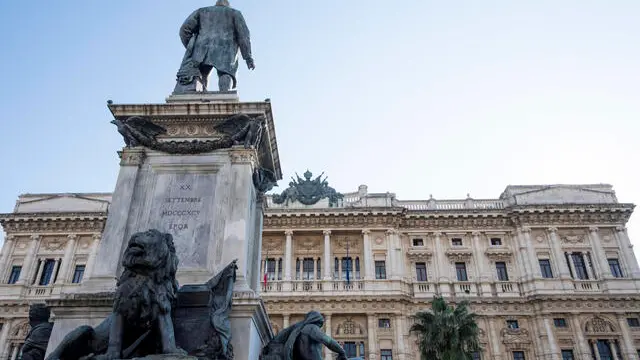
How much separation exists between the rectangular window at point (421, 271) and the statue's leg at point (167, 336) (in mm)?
32395

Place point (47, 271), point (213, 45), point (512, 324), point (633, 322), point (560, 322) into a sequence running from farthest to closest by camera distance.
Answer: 1. point (47, 271)
2. point (512, 324)
3. point (560, 322)
4. point (633, 322)
5. point (213, 45)

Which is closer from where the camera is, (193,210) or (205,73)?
(193,210)

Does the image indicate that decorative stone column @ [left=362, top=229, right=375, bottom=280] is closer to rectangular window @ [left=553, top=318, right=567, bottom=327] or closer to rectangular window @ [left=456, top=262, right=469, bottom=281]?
rectangular window @ [left=456, top=262, right=469, bottom=281]

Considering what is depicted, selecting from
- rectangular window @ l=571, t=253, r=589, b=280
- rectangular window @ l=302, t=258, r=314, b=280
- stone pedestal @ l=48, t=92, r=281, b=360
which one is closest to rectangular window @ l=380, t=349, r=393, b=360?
rectangular window @ l=302, t=258, r=314, b=280

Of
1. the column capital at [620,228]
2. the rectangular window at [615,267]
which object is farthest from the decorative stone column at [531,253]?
the column capital at [620,228]

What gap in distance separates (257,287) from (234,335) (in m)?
1.76

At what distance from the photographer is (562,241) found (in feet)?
119

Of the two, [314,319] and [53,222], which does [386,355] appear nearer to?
[53,222]

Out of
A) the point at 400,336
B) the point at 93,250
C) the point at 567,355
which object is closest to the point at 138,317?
the point at 400,336

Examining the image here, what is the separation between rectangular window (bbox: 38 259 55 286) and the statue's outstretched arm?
34.0 m

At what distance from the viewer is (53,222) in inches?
1512

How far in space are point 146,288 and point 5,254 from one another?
129ft

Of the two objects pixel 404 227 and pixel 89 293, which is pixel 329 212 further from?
pixel 89 293

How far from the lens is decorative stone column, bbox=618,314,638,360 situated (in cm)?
3145
